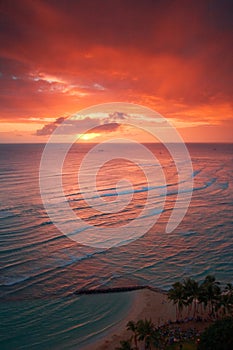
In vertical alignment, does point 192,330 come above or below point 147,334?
below

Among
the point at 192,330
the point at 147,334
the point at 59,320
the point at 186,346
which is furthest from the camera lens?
the point at 59,320

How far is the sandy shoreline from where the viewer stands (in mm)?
29922

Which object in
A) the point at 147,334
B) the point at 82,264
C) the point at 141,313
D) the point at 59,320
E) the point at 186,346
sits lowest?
the point at 59,320

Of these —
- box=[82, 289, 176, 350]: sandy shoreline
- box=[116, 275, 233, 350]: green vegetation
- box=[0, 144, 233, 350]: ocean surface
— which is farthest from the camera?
box=[0, 144, 233, 350]: ocean surface

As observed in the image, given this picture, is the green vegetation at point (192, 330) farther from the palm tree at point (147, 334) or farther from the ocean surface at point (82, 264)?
the ocean surface at point (82, 264)

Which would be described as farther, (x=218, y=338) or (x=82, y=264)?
(x=82, y=264)

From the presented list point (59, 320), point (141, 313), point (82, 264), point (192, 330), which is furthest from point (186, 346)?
point (82, 264)

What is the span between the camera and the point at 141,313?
114ft

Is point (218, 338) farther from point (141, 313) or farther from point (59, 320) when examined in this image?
Answer: point (59, 320)

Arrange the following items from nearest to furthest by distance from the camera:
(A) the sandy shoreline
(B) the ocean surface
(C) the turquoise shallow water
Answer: (A) the sandy shoreline, (C) the turquoise shallow water, (B) the ocean surface

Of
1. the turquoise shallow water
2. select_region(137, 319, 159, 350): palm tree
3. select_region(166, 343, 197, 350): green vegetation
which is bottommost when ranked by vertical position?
the turquoise shallow water

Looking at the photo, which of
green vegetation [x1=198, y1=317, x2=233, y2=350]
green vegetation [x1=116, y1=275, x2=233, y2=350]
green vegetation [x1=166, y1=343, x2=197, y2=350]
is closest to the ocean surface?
green vegetation [x1=116, y1=275, x2=233, y2=350]

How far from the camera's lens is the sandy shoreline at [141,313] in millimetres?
29922

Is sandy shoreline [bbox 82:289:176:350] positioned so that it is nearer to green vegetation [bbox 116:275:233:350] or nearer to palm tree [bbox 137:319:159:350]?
green vegetation [bbox 116:275:233:350]
